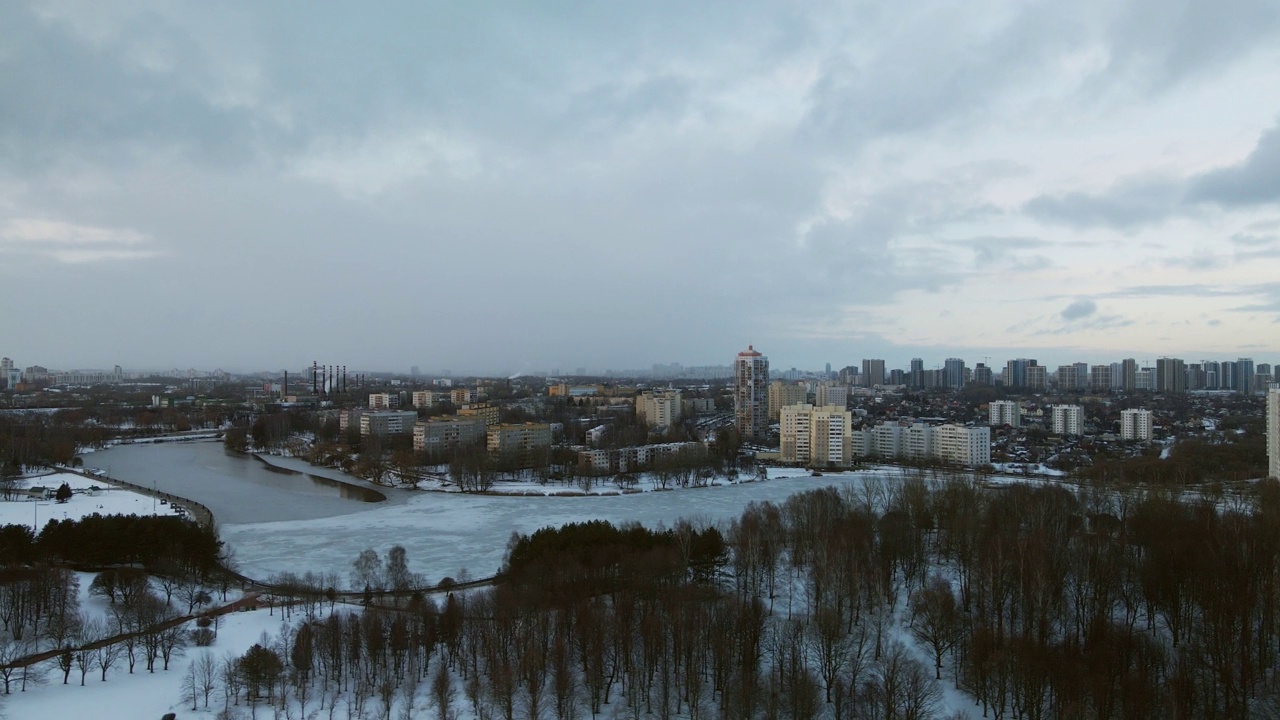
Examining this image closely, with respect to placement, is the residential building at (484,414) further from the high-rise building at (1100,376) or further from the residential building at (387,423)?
the high-rise building at (1100,376)

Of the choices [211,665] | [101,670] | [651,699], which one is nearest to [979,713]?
[651,699]

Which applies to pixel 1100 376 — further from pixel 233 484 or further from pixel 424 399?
pixel 233 484

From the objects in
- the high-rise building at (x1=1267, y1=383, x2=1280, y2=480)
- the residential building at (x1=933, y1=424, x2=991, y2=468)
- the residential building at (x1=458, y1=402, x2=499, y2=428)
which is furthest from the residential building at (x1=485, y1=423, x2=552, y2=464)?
the high-rise building at (x1=1267, y1=383, x2=1280, y2=480)

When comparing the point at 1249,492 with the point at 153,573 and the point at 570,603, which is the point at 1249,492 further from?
the point at 153,573

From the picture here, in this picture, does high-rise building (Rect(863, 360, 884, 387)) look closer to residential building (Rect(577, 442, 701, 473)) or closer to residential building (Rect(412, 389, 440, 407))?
residential building (Rect(412, 389, 440, 407))

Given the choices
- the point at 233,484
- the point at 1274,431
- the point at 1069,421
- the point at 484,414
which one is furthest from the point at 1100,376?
the point at 233,484
